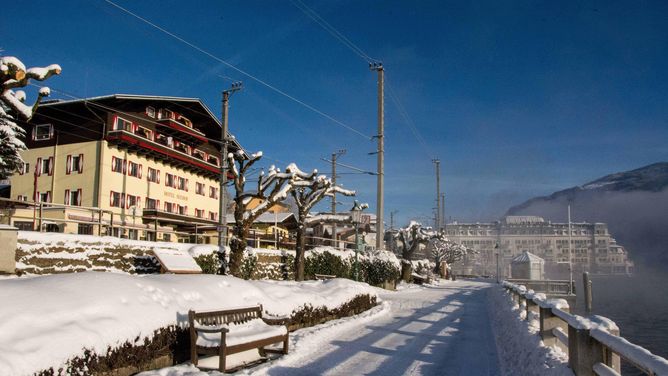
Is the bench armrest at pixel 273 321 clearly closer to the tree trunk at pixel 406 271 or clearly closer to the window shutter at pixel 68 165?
the window shutter at pixel 68 165

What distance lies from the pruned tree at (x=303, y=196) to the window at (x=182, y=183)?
686 inches

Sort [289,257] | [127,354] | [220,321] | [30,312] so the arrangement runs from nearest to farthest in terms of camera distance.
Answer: [30,312], [127,354], [220,321], [289,257]

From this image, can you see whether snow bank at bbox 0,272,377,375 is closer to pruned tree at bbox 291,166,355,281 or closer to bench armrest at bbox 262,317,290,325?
bench armrest at bbox 262,317,290,325

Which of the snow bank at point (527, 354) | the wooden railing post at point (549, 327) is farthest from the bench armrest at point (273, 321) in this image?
the wooden railing post at point (549, 327)

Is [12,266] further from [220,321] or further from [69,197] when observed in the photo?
[69,197]

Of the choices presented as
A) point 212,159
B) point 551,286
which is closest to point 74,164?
point 212,159

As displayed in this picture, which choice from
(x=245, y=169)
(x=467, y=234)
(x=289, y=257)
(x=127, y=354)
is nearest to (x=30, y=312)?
(x=127, y=354)

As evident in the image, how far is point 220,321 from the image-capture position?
912 cm

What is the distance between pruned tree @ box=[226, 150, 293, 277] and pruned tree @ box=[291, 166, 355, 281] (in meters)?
1.14

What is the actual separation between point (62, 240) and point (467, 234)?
6910 inches

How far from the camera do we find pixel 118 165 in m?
33.6

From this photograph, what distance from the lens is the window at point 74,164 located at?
3272 cm

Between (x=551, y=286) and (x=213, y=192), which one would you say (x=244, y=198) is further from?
(x=551, y=286)

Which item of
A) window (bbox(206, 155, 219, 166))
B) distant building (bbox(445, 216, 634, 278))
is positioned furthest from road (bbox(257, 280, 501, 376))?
distant building (bbox(445, 216, 634, 278))
